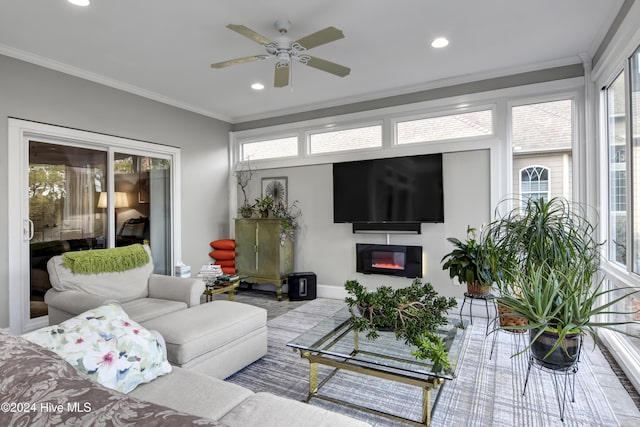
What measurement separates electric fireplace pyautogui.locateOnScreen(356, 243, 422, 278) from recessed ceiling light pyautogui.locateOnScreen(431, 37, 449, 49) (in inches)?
89.0

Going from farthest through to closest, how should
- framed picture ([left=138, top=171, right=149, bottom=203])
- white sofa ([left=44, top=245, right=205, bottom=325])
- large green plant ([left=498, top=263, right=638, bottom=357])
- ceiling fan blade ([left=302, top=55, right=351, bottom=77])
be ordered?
framed picture ([left=138, top=171, right=149, bottom=203]), ceiling fan blade ([left=302, top=55, right=351, bottom=77]), white sofa ([left=44, top=245, right=205, bottom=325]), large green plant ([left=498, top=263, right=638, bottom=357])

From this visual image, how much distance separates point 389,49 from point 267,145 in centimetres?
274

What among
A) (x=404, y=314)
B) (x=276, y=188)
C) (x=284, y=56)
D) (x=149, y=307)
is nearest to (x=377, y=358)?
(x=404, y=314)

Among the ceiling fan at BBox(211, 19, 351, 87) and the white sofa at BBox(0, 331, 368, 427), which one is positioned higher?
the ceiling fan at BBox(211, 19, 351, 87)

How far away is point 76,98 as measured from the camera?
3.81 metres

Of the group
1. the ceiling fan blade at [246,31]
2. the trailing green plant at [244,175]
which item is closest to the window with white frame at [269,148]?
the trailing green plant at [244,175]

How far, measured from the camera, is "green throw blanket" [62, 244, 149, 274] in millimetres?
3059

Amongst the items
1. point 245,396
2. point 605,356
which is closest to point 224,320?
point 245,396

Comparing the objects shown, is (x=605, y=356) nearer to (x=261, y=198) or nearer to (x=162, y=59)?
(x=261, y=198)

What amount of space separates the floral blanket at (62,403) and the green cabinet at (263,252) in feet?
13.5

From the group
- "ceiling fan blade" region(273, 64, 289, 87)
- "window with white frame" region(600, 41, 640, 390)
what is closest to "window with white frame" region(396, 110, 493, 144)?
"window with white frame" region(600, 41, 640, 390)

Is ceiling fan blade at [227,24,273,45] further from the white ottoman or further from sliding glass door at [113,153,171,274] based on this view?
sliding glass door at [113,153,171,274]

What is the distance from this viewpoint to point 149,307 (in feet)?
9.69

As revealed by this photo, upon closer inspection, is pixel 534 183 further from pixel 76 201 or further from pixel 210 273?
pixel 76 201
